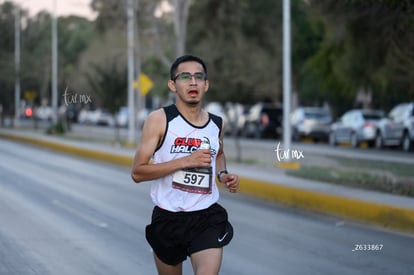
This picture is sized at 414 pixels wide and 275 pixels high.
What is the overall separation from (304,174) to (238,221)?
6.51m

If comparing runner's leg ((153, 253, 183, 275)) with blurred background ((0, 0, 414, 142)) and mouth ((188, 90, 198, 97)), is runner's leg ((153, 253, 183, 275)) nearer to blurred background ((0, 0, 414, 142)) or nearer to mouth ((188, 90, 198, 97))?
mouth ((188, 90, 198, 97))

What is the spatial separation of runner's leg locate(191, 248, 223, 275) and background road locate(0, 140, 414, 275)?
369 cm

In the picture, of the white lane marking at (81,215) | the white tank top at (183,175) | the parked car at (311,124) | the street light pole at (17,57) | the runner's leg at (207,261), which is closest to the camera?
the runner's leg at (207,261)

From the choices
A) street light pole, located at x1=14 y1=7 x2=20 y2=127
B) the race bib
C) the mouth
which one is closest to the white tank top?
the race bib

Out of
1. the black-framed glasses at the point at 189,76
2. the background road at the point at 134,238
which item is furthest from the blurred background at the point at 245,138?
the black-framed glasses at the point at 189,76

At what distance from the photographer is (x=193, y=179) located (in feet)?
18.9

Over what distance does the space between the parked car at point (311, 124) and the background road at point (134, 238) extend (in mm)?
27584

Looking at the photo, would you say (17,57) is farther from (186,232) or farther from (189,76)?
(186,232)

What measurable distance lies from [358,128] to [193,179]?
34447 mm

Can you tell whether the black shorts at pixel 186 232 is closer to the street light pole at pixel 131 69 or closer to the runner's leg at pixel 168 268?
the runner's leg at pixel 168 268

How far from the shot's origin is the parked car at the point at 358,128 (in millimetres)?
39000

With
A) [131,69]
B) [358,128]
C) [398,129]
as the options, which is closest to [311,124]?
[358,128]

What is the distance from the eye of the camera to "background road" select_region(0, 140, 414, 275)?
9875mm

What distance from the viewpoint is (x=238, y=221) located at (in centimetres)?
1403
